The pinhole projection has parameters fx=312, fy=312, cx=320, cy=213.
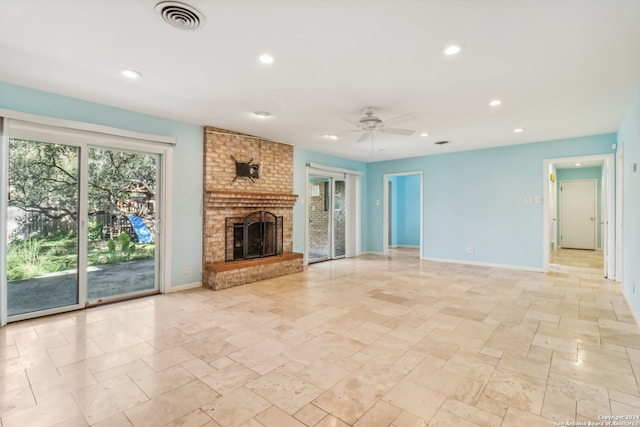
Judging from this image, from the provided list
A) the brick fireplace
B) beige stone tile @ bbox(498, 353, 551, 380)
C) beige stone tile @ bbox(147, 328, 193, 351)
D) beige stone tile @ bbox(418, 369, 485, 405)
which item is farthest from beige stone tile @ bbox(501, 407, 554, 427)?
the brick fireplace

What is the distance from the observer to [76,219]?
149 inches

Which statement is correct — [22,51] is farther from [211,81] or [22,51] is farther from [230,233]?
[230,233]

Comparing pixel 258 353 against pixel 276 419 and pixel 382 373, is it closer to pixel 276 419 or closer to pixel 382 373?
pixel 276 419

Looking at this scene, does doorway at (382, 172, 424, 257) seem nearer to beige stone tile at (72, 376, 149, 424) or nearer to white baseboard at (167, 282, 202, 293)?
white baseboard at (167, 282, 202, 293)

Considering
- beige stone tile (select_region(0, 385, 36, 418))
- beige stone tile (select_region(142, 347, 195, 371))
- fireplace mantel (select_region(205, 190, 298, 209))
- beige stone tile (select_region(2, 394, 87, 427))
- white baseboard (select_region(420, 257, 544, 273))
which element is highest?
fireplace mantel (select_region(205, 190, 298, 209))

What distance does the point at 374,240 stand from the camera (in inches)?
333

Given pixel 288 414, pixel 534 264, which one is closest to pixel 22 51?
pixel 288 414

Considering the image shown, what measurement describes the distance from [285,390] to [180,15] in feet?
8.60

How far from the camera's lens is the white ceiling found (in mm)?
2072

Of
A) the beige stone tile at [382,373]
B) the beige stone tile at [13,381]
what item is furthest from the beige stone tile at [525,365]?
the beige stone tile at [13,381]

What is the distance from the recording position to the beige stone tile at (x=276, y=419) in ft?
5.79

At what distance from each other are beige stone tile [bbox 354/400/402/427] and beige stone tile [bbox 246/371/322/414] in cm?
36

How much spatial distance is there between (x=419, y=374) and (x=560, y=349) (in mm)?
1409

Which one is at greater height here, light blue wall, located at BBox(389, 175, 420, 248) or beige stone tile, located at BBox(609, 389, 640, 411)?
light blue wall, located at BBox(389, 175, 420, 248)
